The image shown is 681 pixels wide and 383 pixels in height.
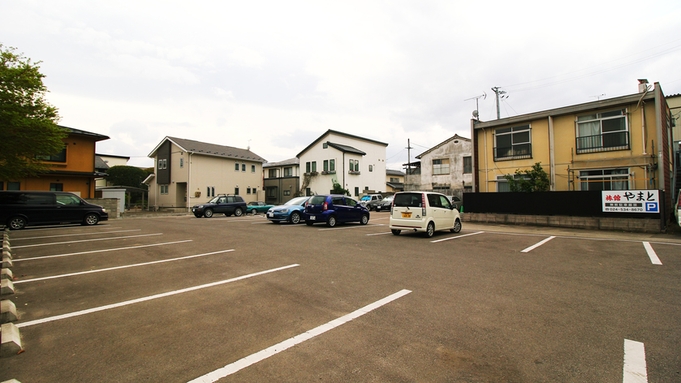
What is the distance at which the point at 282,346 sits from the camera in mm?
3092

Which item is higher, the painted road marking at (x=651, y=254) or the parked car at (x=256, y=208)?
the parked car at (x=256, y=208)

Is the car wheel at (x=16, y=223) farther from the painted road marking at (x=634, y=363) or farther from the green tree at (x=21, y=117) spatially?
the painted road marking at (x=634, y=363)

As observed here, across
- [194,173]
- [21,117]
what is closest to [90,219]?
[21,117]

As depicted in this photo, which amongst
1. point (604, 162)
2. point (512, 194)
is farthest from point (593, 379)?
point (604, 162)

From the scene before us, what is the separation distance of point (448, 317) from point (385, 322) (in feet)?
Result: 2.68

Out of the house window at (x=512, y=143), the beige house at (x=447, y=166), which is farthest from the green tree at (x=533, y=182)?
the beige house at (x=447, y=166)

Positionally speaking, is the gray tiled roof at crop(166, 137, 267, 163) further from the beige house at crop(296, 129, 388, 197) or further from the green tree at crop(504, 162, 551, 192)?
the green tree at crop(504, 162, 551, 192)

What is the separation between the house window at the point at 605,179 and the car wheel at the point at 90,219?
2535 centimetres

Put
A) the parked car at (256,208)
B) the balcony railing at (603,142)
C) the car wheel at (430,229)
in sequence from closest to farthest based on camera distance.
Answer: the car wheel at (430,229)
the balcony railing at (603,142)
the parked car at (256,208)

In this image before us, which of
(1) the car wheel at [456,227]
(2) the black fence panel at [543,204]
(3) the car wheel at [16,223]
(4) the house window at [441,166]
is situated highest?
(4) the house window at [441,166]

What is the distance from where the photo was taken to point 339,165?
38.8 meters

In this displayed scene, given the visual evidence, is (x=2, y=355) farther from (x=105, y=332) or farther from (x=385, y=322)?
(x=385, y=322)

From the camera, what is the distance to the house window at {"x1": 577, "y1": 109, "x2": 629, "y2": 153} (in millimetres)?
15758

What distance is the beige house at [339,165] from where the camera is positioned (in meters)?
39.0
